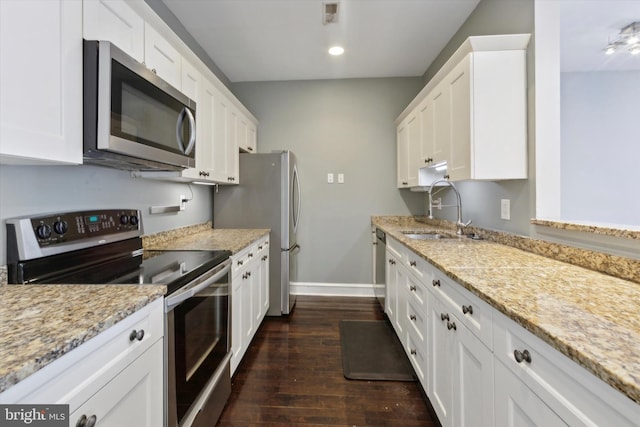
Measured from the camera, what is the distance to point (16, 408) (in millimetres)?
508

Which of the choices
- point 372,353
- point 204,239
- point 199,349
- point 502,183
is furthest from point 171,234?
point 502,183

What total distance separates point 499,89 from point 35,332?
2275 mm

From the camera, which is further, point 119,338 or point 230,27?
point 230,27

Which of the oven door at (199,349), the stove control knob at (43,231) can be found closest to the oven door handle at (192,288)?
the oven door at (199,349)

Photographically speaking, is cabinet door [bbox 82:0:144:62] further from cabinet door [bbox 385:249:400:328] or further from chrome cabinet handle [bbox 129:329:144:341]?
cabinet door [bbox 385:249:400:328]

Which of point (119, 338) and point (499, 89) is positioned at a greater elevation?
point (499, 89)

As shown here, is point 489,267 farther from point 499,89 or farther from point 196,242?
point 196,242

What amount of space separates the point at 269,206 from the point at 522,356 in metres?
2.35

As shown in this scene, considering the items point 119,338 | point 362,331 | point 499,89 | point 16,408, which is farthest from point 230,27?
point 362,331

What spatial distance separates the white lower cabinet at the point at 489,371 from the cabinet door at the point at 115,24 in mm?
1793

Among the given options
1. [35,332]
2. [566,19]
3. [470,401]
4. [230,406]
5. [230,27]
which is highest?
[230,27]

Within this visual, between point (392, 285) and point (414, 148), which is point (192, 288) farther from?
point (414, 148)

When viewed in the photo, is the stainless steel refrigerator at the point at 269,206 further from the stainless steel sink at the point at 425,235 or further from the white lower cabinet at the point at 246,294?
the stainless steel sink at the point at 425,235

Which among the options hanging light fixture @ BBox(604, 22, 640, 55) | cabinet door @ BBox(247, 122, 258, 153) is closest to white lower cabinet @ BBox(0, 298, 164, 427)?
cabinet door @ BBox(247, 122, 258, 153)
